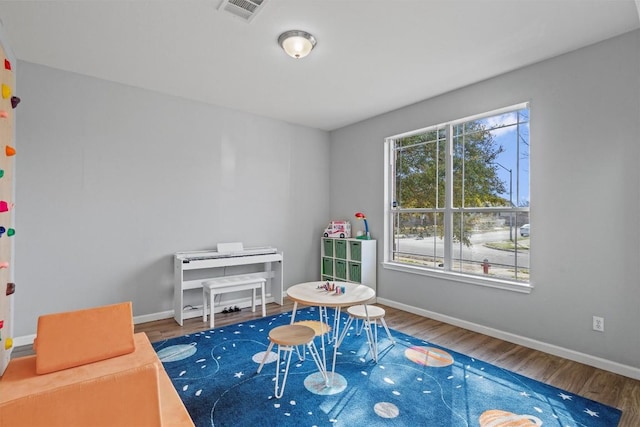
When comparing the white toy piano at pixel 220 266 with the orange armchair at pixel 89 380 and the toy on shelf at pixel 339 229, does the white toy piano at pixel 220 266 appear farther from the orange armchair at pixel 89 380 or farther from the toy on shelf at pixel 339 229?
the orange armchair at pixel 89 380

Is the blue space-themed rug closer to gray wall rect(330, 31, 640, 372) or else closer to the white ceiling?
gray wall rect(330, 31, 640, 372)

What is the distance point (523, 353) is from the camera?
9.72 ft

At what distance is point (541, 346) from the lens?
3010 millimetres

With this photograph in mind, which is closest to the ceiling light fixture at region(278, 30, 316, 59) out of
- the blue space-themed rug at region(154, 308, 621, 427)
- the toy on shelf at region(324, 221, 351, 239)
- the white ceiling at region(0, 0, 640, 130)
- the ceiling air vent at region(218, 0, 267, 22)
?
the white ceiling at region(0, 0, 640, 130)

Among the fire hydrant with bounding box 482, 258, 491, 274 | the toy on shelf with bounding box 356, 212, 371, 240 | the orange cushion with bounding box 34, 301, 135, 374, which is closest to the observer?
the orange cushion with bounding box 34, 301, 135, 374

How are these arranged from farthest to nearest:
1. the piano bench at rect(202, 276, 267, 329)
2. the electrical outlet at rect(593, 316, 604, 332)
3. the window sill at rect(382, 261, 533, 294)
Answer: the piano bench at rect(202, 276, 267, 329), the window sill at rect(382, 261, 533, 294), the electrical outlet at rect(593, 316, 604, 332)

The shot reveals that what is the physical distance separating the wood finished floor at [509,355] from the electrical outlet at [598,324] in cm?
32

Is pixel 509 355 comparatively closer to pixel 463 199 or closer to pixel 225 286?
pixel 463 199

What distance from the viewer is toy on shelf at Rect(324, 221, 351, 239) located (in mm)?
4941

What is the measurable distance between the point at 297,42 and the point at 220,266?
2659mm

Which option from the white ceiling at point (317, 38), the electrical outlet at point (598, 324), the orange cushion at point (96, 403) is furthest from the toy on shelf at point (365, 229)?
the orange cushion at point (96, 403)

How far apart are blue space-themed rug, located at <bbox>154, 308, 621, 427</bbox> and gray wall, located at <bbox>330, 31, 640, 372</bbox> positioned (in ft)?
2.46

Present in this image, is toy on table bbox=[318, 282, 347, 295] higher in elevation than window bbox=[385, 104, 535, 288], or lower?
lower

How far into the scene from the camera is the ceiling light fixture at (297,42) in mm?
2590
